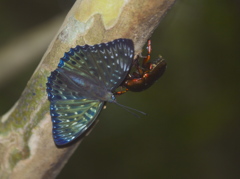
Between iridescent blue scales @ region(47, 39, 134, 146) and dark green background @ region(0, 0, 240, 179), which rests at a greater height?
iridescent blue scales @ region(47, 39, 134, 146)

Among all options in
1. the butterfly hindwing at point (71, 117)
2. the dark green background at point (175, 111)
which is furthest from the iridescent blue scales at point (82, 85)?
the dark green background at point (175, 111)

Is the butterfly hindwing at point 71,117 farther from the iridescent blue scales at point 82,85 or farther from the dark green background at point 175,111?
the dark green background at point 175,111

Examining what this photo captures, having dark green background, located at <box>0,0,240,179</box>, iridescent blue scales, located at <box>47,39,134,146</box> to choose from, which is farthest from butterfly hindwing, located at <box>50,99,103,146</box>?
dark green background, located at <box>0,0,240,179</box>

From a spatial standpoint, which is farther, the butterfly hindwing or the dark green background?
the dark green background

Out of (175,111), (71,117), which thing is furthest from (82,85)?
(175,111)

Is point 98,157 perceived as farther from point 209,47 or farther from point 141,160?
point 209,47

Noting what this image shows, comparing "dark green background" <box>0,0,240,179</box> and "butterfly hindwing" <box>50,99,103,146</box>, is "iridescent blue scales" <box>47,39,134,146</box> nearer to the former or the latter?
"butterfly hindwing" <box>50,99,103,146</box>
